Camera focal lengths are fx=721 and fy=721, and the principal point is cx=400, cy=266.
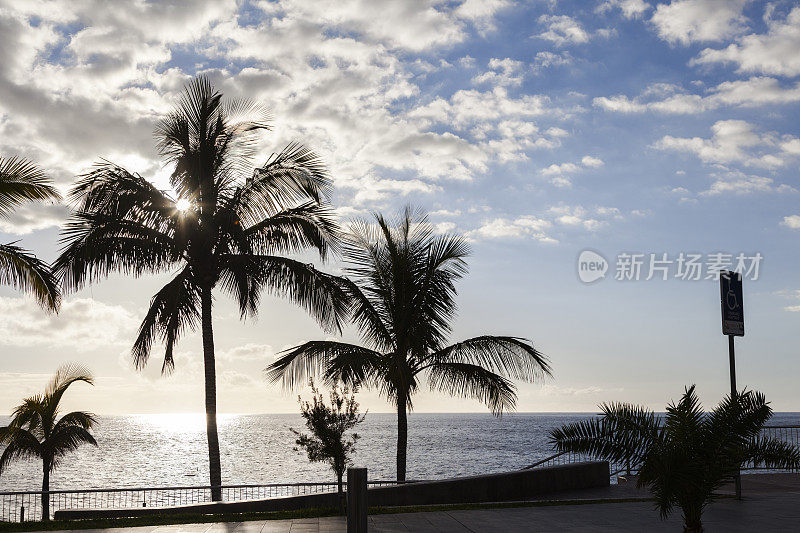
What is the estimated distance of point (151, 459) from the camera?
354 feet

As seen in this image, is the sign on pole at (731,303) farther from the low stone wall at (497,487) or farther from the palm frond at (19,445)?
the palm frond at (19,445)

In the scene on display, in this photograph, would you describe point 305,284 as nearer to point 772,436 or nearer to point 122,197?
point 122,197

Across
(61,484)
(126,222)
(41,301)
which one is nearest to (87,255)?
(126,222)

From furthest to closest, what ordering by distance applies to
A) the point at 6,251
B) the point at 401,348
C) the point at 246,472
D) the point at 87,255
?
the point at 246,472, the point at 401,348, the point at 87,255, the point at 6,251

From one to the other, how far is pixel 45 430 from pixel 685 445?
22.5m

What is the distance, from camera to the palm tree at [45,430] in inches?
958

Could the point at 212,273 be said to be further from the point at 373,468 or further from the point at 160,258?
the point at 373,468

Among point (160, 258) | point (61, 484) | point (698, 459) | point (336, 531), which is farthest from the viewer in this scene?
point (61, 484)

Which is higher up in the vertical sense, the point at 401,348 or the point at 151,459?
the point at 401,348

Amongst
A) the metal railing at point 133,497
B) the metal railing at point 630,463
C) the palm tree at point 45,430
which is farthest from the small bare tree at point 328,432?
the palm tree at point 45,430

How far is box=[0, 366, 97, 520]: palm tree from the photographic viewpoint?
2433cm

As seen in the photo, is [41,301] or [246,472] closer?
[41,301]

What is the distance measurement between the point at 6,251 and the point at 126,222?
3872 mm

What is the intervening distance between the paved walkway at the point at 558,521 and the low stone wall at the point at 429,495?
191 cm
